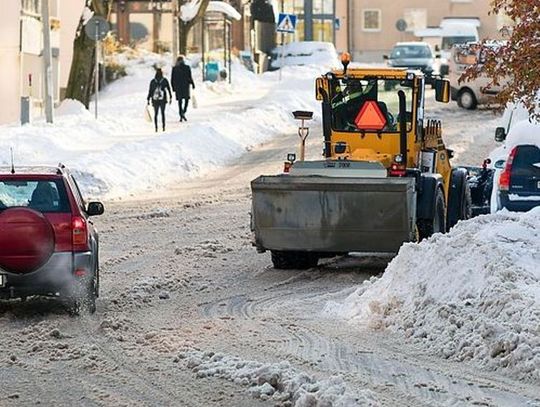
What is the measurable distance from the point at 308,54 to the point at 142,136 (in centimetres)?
3887

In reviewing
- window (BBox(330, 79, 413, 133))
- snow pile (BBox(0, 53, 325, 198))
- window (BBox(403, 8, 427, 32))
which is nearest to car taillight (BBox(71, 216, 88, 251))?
window (BBox(330, 79, 413, 133))

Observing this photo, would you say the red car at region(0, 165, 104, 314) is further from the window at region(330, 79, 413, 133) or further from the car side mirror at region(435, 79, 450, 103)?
the car side mirror at region(435, 79, 450, 103)

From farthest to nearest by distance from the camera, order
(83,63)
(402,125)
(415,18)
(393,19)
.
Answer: (393,19) < (415,18) < (83,63) < (402,125)

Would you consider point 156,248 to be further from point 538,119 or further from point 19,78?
point 19,78

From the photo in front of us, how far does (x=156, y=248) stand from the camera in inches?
709

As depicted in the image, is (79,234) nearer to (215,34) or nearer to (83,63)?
(83,63)

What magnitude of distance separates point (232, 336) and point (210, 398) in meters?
2.35

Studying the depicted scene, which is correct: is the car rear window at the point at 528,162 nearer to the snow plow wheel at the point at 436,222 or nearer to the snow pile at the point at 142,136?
the snow plow wheel at the point at 436,222

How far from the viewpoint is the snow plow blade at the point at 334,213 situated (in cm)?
1529

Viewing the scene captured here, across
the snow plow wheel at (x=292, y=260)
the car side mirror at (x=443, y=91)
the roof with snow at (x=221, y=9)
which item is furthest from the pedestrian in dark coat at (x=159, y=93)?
the roof with snow at (x=221, y=9)

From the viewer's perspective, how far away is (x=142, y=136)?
34.3 meters

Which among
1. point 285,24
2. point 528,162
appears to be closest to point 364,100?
point 528,162

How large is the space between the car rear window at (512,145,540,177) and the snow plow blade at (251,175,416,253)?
2.85 meters

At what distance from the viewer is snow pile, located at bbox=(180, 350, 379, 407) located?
29.3ft
